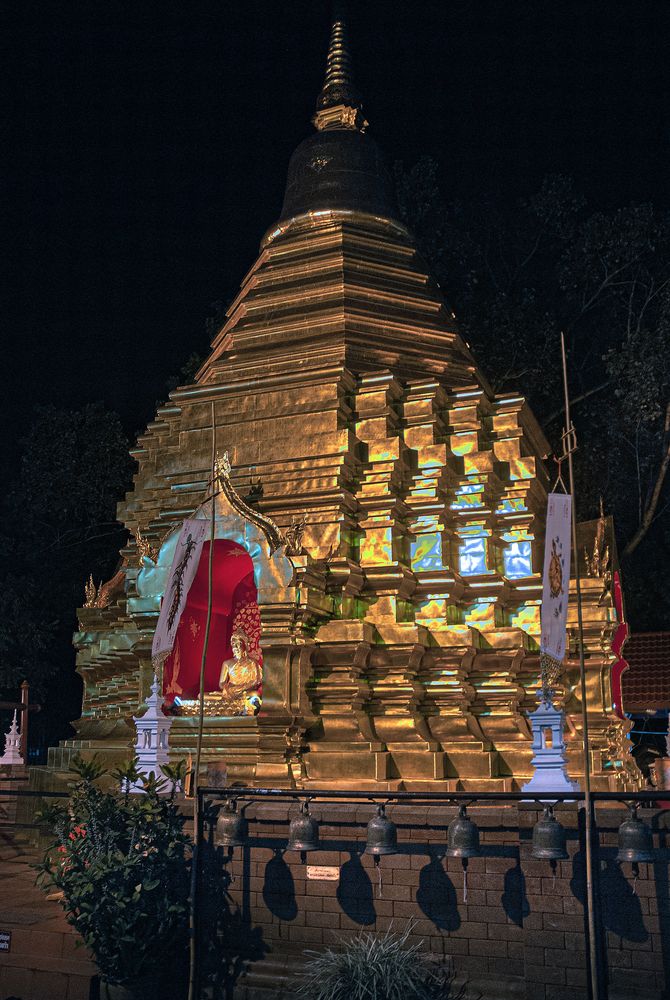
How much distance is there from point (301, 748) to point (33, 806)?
5.65 meters

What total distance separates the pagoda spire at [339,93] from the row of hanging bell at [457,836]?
14.1 metres

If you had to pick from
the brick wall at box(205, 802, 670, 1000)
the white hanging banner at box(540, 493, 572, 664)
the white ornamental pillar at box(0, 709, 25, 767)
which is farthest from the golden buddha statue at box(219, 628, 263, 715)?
the white ornamental pillar at box(0, 709, 25, 767)

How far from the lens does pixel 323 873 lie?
26.2 ft

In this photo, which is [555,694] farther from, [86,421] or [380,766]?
[86,421]

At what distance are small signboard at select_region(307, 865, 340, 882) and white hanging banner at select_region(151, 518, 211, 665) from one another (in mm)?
2921

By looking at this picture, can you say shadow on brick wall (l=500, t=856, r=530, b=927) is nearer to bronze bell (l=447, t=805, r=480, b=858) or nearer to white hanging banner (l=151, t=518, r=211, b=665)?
bronze bell (l=447, t=805, r=480, b=858)

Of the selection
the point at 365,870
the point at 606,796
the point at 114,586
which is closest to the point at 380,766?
the point at 365,870

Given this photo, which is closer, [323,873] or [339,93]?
[323,873]

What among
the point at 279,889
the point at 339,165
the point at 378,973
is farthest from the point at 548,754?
the point at 339,165

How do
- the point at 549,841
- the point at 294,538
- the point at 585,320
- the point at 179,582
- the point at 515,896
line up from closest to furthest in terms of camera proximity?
the point at 549,841, the point at 515,896, the point at 179,582, the point at 294,538, the point at 585,320

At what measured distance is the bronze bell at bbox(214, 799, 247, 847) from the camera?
782 centimetres

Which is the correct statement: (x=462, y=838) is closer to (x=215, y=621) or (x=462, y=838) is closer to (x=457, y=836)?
(x=457, y=836)

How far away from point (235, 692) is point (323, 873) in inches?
162

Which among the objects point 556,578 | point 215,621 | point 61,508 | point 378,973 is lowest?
point 378,973
